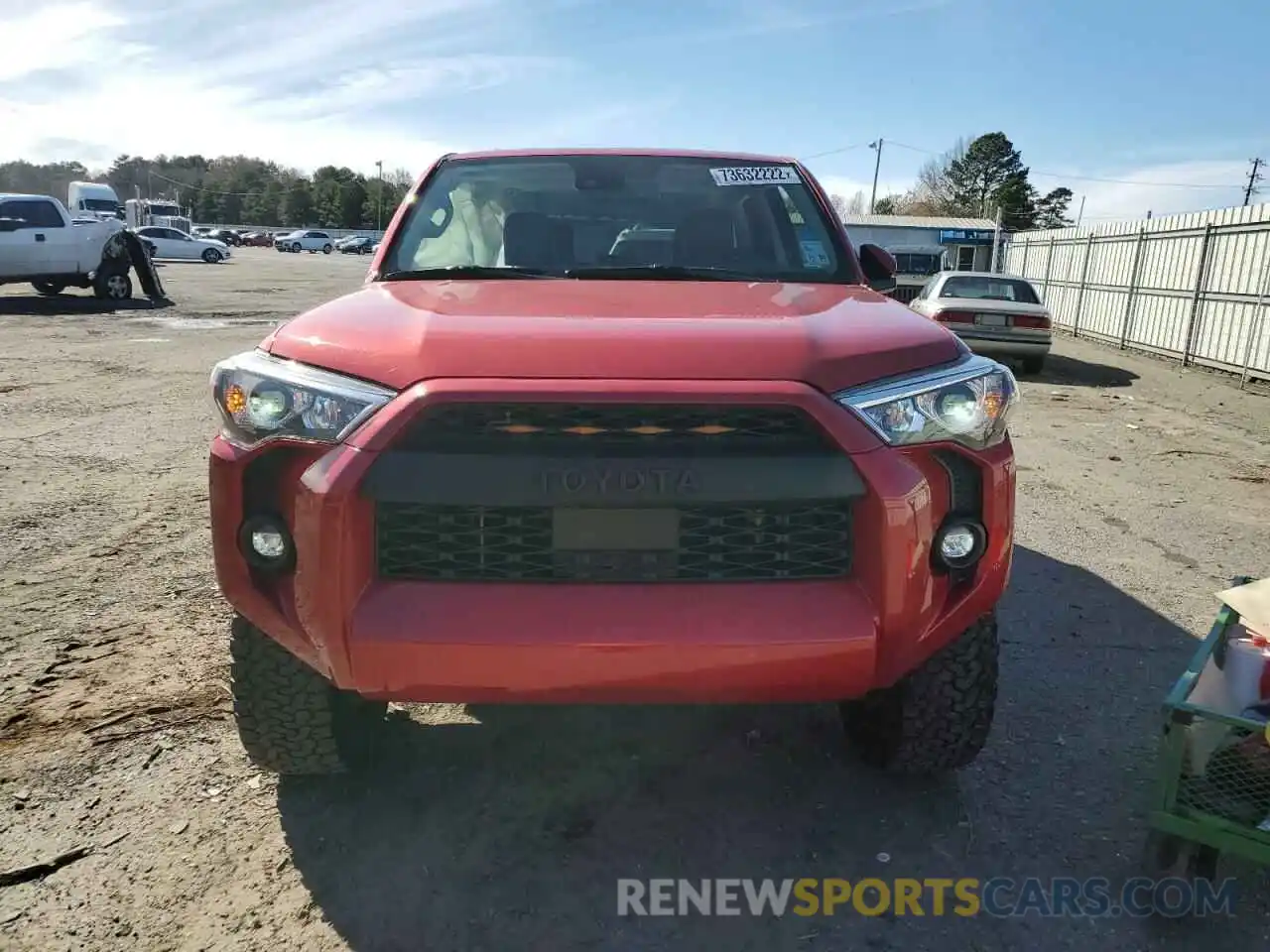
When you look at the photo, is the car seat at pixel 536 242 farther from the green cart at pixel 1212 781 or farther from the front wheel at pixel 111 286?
the front wheel at pixel 111 286

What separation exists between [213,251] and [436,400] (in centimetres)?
4663

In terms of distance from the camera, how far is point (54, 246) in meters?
17.3

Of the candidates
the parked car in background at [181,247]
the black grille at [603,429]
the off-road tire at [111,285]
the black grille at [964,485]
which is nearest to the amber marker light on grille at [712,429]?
the black grille at [603,429]

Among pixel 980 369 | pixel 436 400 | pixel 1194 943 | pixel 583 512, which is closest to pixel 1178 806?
pixel 1194 943

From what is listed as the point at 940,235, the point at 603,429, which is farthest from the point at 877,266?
→ the point at 940,235

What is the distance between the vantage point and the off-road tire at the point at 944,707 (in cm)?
243

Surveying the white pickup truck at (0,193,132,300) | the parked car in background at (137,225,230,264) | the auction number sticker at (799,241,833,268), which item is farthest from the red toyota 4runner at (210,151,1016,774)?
the parked car in background at (137,225,230,264)

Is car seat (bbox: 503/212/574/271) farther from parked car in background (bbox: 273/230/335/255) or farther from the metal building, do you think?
parked car in background (bbox: 273/230/335/255)

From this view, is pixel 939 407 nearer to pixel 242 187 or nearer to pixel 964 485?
pixel 964 485

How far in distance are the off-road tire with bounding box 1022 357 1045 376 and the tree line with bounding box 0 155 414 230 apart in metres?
77.9

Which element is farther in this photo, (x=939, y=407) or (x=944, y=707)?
(x=944, y=707)

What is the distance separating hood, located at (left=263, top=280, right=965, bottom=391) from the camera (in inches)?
82.6

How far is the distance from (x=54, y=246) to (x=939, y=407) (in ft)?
63.1

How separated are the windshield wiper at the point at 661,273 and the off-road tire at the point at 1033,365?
10.9 meters
